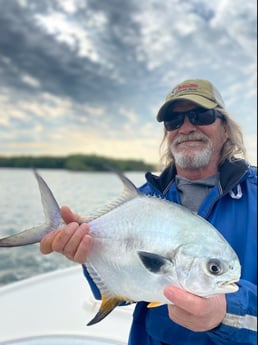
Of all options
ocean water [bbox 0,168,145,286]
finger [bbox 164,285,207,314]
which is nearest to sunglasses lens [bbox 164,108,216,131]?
finger [bbox 164,285,207,314]

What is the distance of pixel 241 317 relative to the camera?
24.2 inches

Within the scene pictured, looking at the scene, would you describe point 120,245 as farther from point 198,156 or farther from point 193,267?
point 198,156

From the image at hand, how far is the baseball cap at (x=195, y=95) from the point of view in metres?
0.89

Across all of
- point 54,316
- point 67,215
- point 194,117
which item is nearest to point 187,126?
point 194,117

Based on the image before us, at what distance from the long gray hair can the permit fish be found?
363 mm

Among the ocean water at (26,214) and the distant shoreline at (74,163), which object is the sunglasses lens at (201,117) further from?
the ocean water at (26,214)

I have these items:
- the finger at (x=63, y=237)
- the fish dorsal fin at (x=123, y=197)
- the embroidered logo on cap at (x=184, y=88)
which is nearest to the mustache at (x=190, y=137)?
the embroidered logo on cap at (x=184, y=88)

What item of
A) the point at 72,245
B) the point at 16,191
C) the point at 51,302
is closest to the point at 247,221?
the point at 72,245

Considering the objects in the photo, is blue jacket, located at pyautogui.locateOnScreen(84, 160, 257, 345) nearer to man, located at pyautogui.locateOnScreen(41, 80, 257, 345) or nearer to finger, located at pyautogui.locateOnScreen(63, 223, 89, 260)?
man, located at pyautogui.locateOnScreen(41, 80, 257, 345)

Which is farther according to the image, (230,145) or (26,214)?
(26,214)

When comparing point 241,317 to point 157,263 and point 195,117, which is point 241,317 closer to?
point 157,263

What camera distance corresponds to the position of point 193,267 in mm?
576

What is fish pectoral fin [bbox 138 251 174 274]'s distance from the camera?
592mm

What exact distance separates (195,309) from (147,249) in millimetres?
131
